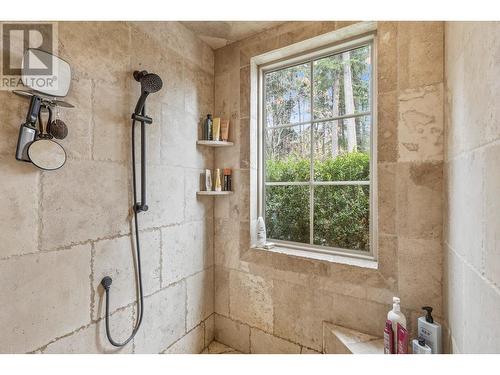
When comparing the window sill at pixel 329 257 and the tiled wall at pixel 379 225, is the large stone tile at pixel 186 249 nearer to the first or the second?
the tiled wall at pixel 379 225

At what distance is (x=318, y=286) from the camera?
1545mm

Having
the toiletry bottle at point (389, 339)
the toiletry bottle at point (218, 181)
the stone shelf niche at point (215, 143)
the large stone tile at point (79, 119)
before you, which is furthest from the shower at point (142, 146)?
the toiletry bottle at point (389, 339)

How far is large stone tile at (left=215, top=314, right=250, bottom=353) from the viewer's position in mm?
1818

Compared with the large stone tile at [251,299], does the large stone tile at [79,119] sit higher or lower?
higher

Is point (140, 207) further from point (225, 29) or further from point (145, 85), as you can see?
point (225, 29)

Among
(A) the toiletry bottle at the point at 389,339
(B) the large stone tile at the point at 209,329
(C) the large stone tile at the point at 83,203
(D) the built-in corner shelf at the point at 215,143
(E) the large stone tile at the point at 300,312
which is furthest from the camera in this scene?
(B) the large stone tile at the point at 209,329

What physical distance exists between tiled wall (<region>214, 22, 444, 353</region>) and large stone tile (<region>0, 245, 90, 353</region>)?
0.98 metres

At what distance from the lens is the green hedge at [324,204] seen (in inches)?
61.6

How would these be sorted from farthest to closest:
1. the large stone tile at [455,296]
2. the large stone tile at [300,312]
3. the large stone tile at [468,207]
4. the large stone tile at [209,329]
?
the large stone tile at [209,329]
the large stone tile at [300,312]
the large stone tile at [455,296]
the large stone tile at [468,207]

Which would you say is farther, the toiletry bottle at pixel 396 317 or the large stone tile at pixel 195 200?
the large stone tile at pixel 195 200

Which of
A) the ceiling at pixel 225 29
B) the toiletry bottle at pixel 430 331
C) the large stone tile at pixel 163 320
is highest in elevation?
the ceiling at pixel 225 29

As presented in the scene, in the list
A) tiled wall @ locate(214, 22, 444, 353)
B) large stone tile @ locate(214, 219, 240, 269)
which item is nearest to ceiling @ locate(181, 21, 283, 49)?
tiled wall @ locate(214, 22, 444, 353)

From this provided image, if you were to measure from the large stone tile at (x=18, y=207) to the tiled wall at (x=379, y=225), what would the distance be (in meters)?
1.15
